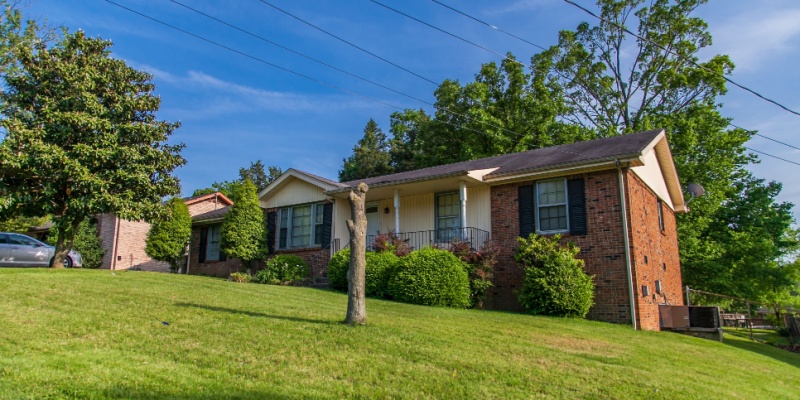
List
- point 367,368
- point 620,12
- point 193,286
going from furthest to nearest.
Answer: point 620,12 < point 193,286 < point 367,368

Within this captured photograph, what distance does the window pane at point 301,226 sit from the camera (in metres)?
19.0

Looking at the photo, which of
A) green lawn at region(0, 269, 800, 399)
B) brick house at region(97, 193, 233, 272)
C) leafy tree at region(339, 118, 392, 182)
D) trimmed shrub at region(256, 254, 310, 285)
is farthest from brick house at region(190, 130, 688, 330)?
leafy tree at region(339, 118, 392, 182)

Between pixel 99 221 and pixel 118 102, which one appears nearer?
pixel 118 102

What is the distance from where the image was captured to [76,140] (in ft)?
47.7

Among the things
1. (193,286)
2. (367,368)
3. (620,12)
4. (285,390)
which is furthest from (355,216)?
(620,12)

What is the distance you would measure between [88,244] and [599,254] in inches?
887

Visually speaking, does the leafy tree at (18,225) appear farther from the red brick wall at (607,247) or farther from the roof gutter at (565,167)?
the red brick wall at (607,247)

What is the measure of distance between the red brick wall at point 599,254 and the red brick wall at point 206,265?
10529 mm

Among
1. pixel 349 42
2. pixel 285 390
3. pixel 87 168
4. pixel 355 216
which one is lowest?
pixel 285 390

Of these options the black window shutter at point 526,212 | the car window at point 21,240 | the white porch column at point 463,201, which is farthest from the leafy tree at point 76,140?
the black window shutter at point 526,212

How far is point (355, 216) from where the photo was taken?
8523 mm

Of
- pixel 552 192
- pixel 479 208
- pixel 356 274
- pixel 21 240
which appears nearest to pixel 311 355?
pixel 356 274

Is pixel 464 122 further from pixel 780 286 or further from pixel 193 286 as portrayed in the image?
pixel 193 286

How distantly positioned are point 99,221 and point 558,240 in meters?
23.3
